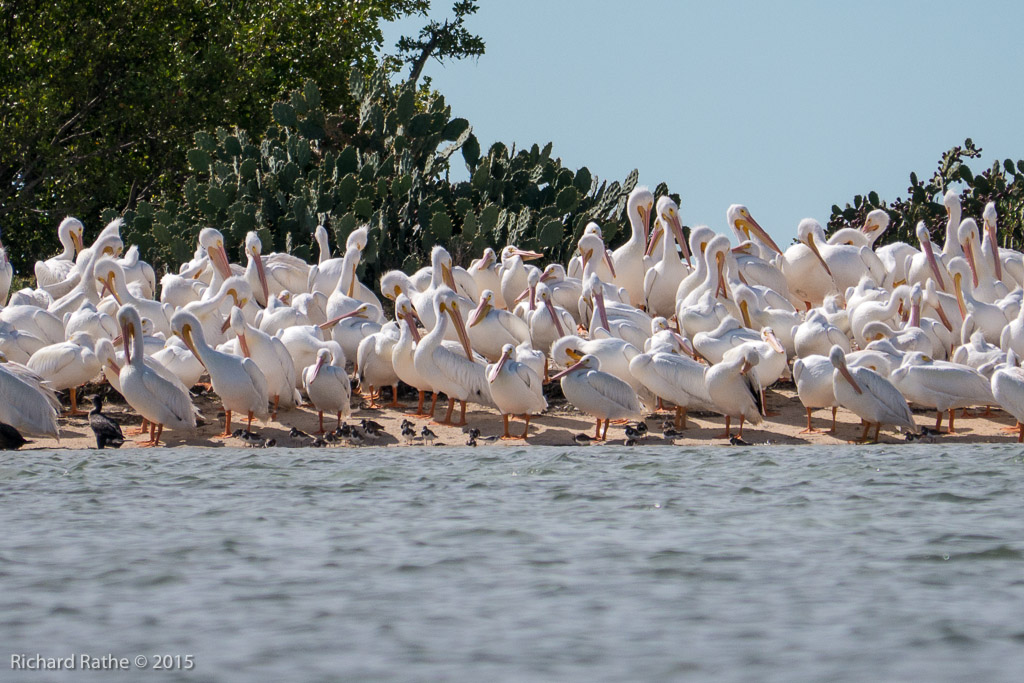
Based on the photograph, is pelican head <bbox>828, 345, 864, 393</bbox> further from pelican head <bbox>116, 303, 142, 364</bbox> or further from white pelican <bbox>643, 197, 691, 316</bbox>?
pelican head <bbox>116, 303, 142, 364</bbox>

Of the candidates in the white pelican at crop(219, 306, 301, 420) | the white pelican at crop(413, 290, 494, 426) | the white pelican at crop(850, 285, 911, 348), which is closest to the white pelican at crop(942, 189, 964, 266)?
the white pelican at crop(850, 285, 911, 348)

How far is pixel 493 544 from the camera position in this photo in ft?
21.5

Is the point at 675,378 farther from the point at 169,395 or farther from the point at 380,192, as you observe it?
the point at 380,192

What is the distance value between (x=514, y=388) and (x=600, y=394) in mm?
740

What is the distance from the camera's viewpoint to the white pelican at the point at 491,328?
13.8 meters

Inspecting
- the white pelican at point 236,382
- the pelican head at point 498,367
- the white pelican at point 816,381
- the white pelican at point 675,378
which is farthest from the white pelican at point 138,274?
the white pelican at point 816,381

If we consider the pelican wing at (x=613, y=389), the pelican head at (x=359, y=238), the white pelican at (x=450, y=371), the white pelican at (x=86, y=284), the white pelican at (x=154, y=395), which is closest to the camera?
the white pelican at (x=154, y=395)

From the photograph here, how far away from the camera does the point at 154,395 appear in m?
11.2

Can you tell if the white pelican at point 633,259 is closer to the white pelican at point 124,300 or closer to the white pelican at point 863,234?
the white pelican at point 863,234

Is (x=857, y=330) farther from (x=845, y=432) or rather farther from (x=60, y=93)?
(x=60, y=93)

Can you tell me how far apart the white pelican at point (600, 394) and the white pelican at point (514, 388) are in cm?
28

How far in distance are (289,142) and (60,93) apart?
5.85 m

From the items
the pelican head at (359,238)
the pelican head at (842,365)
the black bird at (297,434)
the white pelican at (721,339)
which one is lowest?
the black bird at (297,434)

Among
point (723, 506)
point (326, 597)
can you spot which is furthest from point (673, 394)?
point (326, 597)
